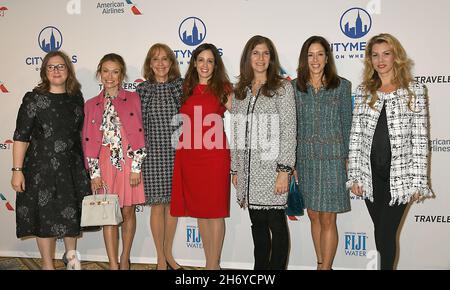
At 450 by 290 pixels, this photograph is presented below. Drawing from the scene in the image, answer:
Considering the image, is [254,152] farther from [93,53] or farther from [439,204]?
[93,53]

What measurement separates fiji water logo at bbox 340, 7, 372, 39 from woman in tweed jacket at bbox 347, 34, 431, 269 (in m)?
0.93

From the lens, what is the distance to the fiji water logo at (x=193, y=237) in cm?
431

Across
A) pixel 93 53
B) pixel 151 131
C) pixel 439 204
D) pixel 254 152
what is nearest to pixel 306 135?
pixel 254 152

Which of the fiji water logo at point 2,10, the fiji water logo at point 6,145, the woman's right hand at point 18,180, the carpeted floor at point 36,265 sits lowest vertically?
the carpeted floor at point 36,265

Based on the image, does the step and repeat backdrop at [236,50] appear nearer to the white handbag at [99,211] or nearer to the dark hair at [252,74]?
Answer: the dark hair at [252,74]

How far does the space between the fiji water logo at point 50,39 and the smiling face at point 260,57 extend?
2.32m

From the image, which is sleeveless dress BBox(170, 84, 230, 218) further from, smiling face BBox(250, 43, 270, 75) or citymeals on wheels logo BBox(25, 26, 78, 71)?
citymeals on wheels logo BBox(25, 26, 78, 71)

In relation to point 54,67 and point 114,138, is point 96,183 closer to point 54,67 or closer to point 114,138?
point 114,138

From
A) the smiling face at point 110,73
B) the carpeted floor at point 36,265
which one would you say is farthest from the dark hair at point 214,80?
the carpeted floor at point 36,265

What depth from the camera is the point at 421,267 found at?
392 centimetres

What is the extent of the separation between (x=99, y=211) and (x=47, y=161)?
57 cm

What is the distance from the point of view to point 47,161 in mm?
3387

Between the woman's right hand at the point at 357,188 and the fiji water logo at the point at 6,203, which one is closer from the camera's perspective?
the woman's right hand at the point at 357,188

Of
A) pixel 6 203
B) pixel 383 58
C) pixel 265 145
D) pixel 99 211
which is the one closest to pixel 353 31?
pixel 383 58
